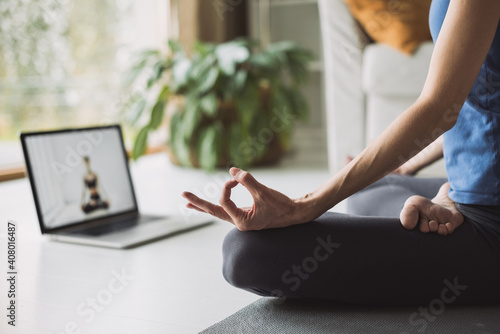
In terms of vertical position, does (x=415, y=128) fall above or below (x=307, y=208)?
above

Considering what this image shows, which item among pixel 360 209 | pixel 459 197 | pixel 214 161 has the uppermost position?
pixel 459 197

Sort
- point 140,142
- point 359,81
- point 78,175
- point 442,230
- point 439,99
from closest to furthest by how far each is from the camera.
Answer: point 439,99
point 442,230
point 78,175
point 359,81
point 140,142

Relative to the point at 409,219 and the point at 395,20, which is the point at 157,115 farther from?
the point at 409,219

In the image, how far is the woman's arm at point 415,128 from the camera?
3.09 feet

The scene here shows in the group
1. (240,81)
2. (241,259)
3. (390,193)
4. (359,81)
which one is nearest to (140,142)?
(240,81)

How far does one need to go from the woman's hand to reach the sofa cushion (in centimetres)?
161

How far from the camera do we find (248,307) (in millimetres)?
1193

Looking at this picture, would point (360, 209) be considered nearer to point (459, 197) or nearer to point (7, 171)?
point (459, 197)

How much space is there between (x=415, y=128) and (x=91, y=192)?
1.25 m

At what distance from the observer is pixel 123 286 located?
1414mm

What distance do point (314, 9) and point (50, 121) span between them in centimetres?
198

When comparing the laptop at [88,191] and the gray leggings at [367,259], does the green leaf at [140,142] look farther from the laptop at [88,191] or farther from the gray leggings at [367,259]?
the gray leggings at [367,259]

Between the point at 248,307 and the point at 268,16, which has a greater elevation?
the point at 268,16

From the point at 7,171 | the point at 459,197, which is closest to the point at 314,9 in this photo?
the point at 7,171
